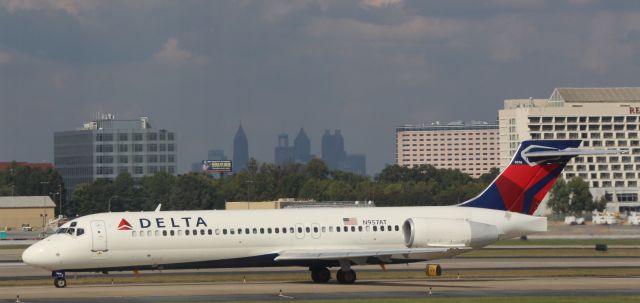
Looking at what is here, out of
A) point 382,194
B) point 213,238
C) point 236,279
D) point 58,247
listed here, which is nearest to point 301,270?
point 236,279

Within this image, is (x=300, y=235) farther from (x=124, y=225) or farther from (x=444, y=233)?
(x=124, y=225)

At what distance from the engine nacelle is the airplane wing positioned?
655 millimetres

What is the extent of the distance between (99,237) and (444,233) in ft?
51.1

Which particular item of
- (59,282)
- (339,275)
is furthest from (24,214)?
(339,275)

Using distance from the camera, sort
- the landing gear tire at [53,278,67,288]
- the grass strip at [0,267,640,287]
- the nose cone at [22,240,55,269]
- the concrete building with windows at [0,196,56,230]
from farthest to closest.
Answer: the concrete building with windows at [0,196,56,230] < the grass strip at [0,267,640,287] < the landing gear tire at [53,278,67,288] < the nose cone at [22,240,55,269]

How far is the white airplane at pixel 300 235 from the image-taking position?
174 feet

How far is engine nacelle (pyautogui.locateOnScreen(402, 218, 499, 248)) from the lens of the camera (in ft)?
181

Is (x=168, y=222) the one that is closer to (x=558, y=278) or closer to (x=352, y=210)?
(x=352, y=210)

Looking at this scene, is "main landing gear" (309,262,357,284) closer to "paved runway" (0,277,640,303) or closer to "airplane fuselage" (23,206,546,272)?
"paved runway" (0,277,640,303)

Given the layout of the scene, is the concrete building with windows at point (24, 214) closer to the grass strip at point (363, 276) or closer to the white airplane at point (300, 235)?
the grass strip at point (363, 276)

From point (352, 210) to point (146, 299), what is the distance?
13159 millimetres

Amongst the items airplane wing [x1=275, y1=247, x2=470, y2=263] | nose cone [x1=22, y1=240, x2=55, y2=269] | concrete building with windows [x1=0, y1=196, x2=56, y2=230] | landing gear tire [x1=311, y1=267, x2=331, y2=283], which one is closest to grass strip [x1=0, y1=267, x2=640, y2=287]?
landing gear tire [x1=311, y1=267, x2=331, y2=283]

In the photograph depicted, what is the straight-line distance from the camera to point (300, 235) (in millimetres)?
55156

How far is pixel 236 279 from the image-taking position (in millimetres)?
59156
